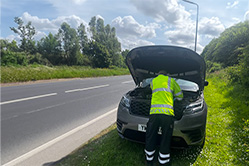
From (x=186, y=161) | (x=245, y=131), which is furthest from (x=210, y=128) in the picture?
(x=186, y=161)

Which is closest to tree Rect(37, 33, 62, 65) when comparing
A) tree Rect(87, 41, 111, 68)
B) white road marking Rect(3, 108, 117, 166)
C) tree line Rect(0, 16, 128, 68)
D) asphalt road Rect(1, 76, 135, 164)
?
tree line Rect(0, 16, 128, 68)

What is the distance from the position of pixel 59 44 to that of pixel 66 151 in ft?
171

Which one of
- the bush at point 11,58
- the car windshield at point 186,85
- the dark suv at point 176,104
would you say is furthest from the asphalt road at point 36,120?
the bush at point 11,58

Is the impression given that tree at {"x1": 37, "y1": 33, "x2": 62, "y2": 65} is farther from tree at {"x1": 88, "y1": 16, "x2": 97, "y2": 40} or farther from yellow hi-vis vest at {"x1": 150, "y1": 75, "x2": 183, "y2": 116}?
yellow hi-vis vest at {"x1": 150, "y1": 75, "x2": 183, "y2": 116}

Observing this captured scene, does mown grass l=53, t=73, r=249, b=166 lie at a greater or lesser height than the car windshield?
lesser

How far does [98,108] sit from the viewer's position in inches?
237

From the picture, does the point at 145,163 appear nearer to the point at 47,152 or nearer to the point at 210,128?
the point at 47,152

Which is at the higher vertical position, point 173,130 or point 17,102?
point 173,130

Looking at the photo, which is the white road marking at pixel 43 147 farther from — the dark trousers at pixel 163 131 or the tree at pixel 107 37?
the tree at pixel 107 37

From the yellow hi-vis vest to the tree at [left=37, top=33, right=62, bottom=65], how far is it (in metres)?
50.9

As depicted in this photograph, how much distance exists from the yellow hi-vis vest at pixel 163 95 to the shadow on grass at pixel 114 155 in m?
0.92

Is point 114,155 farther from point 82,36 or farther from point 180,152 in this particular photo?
point 82,36

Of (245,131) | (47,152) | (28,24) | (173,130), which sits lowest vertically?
(47,152)

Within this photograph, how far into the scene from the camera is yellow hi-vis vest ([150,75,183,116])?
2.32 meters
